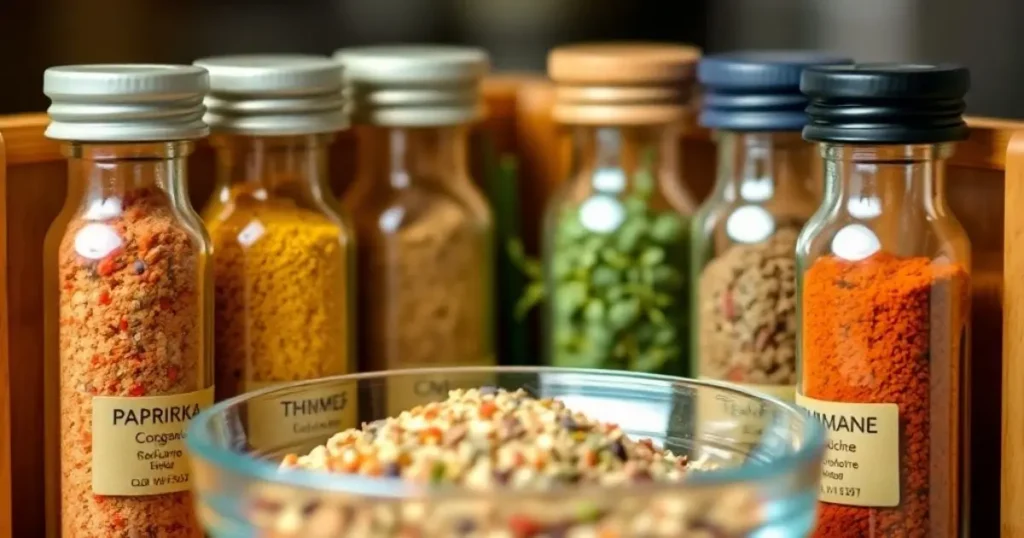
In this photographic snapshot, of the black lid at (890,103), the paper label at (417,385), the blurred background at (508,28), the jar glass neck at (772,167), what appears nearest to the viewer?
the black lid at (890,103)

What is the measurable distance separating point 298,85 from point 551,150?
1.24 feet

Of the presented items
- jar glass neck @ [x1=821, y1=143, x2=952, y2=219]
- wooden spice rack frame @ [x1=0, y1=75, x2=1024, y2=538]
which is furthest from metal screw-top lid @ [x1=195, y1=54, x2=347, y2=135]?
jar glass neck @ [x1=821, y1=143, x2=952, y2=219]

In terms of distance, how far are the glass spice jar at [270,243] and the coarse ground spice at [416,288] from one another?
82 mm

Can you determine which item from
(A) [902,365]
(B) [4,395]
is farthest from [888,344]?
(B) [4,395]

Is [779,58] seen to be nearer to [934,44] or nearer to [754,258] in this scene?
[754,258]

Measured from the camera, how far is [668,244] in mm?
1039

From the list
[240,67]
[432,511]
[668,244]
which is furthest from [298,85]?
[432,511]

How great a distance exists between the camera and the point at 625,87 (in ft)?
3.36

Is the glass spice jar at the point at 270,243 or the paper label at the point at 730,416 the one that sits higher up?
the glass spice jar at the point at 270,243

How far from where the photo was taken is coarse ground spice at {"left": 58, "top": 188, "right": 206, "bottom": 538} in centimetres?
81

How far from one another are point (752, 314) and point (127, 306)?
1.26 ft

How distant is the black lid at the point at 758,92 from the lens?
0.93 metres

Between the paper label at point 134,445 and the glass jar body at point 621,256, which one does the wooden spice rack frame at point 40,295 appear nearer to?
the paper label at point 134,445

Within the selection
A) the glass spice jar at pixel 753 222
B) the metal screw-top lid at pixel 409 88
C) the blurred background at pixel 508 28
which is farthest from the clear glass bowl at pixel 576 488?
the blurred background at pixel 508 28
